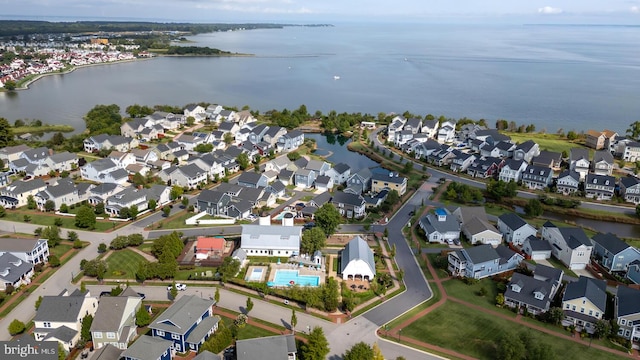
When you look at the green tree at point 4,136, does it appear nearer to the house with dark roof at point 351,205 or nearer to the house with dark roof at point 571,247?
the house with dark roof at point 351,205

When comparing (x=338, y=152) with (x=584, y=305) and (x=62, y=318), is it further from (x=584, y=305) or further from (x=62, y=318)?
(x=62, y=318)

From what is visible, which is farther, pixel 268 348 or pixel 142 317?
pixel 142 317

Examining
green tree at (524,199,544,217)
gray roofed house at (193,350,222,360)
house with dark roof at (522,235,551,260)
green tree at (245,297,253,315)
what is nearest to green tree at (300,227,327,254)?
green tree at (245,297,253,315)

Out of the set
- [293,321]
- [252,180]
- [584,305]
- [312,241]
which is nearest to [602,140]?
[584,305]

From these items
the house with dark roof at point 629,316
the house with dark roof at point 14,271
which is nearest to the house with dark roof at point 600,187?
the house with dark roof at point 629,316

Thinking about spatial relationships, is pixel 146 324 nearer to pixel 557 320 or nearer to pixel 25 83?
pixel 557 320
